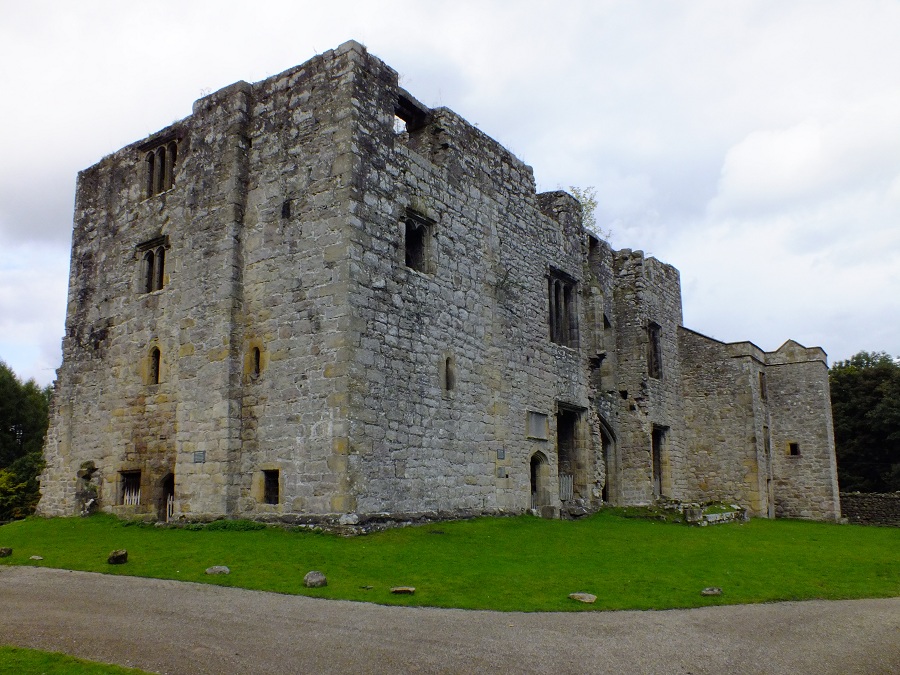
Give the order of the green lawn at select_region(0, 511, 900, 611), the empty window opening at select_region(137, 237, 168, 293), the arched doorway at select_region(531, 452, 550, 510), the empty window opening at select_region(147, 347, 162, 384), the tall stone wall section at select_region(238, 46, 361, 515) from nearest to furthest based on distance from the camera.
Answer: the green lawn at select_region(0, 511, 900, 611), the tall stone wall section at select_region(238, 46, 361, 515), the empty window opening at select_region(147, 347, 162, 384), the empty window opening at select_region(137, 237, 168, 293), the arched doorway at select_region(531, 452, 550, 510)

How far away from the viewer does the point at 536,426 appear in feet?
66.1

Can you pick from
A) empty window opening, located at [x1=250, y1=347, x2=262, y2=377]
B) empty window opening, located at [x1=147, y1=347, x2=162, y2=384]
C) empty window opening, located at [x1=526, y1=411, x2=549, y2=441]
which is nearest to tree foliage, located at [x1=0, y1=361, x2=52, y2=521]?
empty window opening, located at [x1=147, y1=347, x2=162, y2=384]

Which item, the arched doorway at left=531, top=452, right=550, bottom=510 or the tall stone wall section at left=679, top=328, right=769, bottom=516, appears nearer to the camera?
the arched doorway at left=531, top=452, right=550, bottom=510

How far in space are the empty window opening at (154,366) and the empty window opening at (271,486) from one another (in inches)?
169

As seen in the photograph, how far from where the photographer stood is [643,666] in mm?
7152

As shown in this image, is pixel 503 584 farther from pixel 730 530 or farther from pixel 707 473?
pixel 707 473

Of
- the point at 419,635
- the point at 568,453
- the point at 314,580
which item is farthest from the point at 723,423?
the point at 419,635

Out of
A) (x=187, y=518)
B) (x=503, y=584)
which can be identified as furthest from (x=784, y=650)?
(x=187, y=518)

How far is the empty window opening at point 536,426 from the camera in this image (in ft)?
65.1

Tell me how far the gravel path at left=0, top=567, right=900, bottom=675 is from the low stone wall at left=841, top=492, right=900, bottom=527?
77.7 feet

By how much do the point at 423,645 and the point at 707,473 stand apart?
23807 mm

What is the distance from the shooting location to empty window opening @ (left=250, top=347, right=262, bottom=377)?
52.4ft

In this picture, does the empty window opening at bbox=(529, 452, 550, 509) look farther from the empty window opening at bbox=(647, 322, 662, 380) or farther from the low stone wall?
the low stone wall

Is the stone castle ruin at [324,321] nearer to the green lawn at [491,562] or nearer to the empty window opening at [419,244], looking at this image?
the empty window opening at [419,244]
